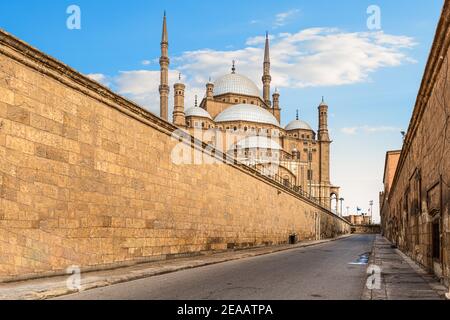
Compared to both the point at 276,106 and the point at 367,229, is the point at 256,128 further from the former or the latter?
the point at 367,229

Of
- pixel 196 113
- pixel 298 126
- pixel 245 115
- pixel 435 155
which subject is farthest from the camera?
pixel 298 126

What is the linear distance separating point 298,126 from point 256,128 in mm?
Result: 19773

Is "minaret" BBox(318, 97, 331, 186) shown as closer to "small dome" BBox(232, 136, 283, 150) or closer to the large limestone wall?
"small dome" BBox(232, 136, 283, 150)

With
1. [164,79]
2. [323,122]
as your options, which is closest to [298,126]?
[323,122]

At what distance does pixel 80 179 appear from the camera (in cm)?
1016

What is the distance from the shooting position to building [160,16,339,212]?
67938mm

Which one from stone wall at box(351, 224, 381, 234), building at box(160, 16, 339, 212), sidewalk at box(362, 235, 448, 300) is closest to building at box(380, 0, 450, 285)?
sidewalk at box(362, 235, 448, 300)

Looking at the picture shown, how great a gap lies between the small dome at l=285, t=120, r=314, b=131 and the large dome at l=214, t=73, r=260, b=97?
1071 cm

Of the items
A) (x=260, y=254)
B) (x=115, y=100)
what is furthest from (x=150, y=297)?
(x=260, y=254)

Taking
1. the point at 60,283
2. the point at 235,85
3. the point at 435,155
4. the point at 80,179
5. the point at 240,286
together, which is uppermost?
the point at 235,85

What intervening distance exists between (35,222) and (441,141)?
23.1 ft

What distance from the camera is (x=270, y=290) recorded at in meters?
7.89

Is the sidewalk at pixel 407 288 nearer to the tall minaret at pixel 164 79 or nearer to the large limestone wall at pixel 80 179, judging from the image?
the large limestone wall at pixel 80 179
